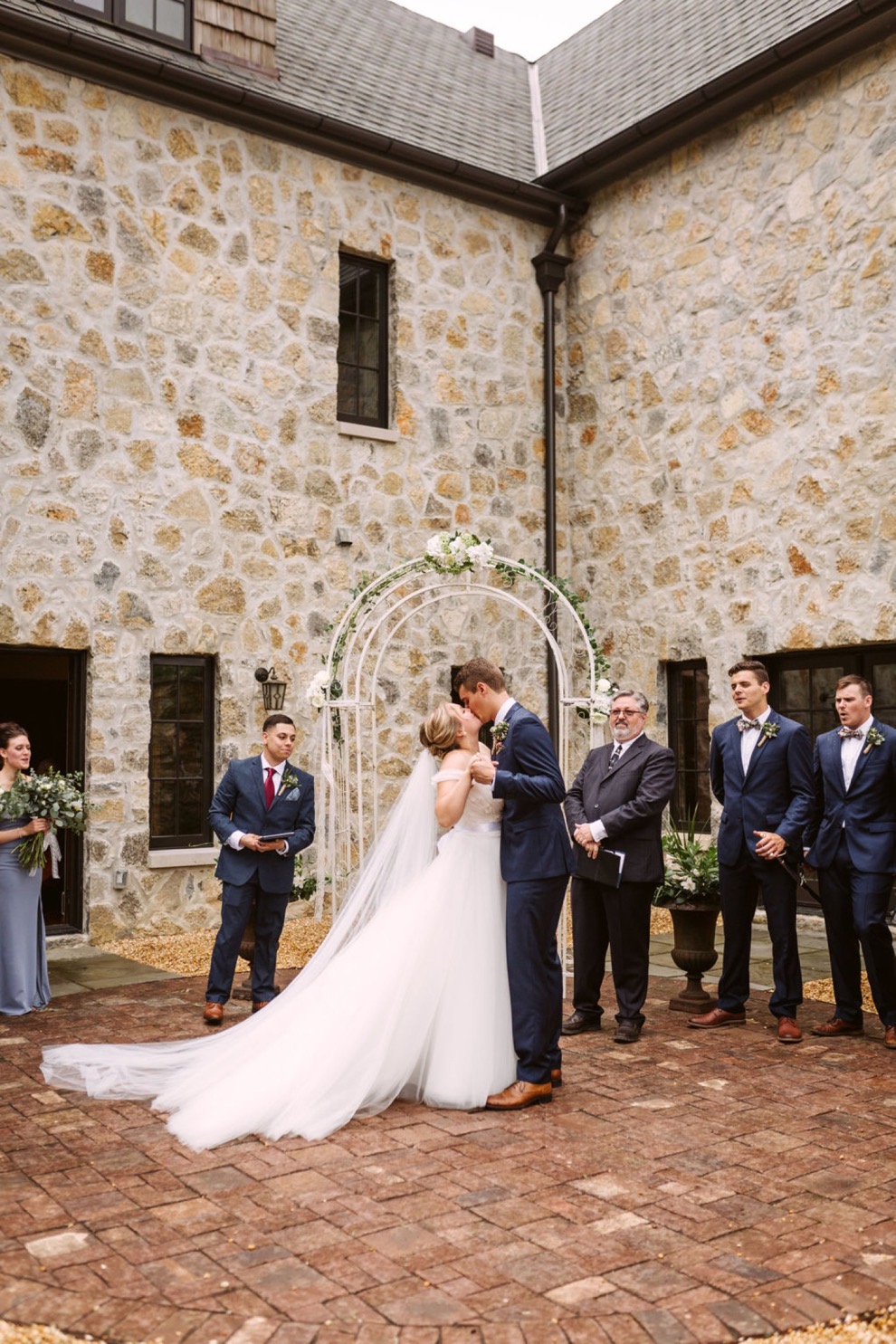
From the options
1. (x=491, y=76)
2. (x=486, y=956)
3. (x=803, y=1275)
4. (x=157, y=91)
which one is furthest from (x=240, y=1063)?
(x=491, y=76)

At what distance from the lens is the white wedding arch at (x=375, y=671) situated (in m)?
8.11

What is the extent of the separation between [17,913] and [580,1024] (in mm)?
3213

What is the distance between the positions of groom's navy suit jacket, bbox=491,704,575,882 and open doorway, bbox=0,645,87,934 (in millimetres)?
3728

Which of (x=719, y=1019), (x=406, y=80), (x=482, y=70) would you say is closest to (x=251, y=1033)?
(x=719, y=1019)

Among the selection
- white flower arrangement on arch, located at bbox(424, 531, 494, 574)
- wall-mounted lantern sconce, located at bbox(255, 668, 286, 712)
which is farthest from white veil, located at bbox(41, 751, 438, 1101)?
wall-mounted lantern sconce, located at bbox(255, 668, 286, 712)

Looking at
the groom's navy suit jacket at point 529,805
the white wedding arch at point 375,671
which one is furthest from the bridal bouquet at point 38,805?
the groom's navy suit jacket at point 529,805

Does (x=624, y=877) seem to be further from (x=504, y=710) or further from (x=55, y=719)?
(x=55, y=719)

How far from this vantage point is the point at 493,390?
11.4m

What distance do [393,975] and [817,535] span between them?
582cm

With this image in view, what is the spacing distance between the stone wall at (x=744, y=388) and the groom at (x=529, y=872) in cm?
468

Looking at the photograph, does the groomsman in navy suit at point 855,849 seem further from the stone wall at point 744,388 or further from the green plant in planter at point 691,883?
the stone wall at point 744,388

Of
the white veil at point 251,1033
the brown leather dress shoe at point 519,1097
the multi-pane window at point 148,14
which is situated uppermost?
the multi-pane window at point 148,14

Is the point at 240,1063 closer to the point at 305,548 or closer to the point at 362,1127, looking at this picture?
the point at 362,1127

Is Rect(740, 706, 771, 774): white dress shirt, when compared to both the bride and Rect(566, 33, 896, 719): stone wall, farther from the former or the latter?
Rect(566, 33, 896, 719): stone wall
